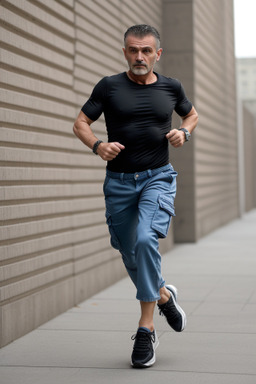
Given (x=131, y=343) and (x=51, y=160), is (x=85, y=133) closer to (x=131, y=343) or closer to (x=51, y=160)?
(x=131, y=343)

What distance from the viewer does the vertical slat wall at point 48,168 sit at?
588cm

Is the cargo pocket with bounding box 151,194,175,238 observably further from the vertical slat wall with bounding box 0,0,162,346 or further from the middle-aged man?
the vertical slat wall with bounding box 0,0,162,346

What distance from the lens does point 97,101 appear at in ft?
17.0

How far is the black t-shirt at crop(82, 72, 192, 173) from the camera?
5.09m

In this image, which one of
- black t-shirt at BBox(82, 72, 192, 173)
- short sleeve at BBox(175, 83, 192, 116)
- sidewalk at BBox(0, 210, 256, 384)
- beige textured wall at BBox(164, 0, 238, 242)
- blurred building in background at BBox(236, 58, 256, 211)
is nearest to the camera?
sidewalk at BBox(0, 210, 256, 384)

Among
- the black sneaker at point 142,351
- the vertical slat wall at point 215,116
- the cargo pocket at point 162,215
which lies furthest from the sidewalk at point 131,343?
the vertical slat wall at point 215,116

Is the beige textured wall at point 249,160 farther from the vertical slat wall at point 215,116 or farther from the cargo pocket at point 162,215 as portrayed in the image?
the cargo pocket at point 162,215

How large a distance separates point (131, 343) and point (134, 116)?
1636mm

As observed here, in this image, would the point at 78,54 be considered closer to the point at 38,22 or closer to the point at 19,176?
the point at 38,22

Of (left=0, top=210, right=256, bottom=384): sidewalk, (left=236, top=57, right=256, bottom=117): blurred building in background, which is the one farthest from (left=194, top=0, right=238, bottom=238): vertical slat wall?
(left=236, top=57, right=256, bottom=117): blurred building in background

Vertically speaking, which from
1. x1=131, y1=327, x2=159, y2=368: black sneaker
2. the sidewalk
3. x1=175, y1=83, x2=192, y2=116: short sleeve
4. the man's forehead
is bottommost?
the sidewalk

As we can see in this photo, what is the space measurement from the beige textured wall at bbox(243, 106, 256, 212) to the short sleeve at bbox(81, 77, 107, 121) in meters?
21.1

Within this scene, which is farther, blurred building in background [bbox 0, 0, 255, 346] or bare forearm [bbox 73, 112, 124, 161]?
blurred building in background [bbox 0, 0, 255, 346]

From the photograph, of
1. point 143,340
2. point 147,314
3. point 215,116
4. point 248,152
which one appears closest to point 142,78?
point 147,314
